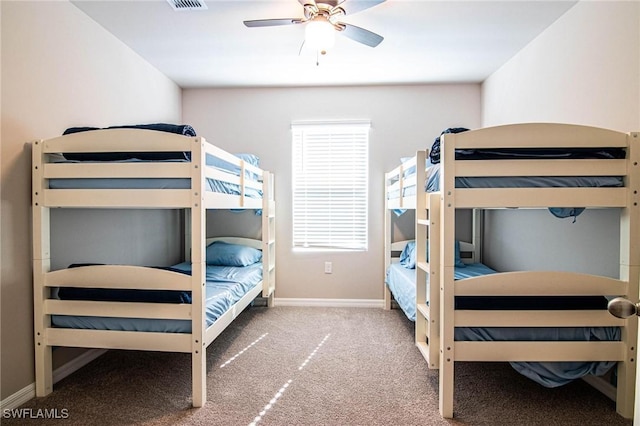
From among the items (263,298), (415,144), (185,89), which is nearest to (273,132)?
(185,89)

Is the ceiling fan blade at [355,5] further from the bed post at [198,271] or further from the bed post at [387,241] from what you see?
the bed post at [387,241]

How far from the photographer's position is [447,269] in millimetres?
1725

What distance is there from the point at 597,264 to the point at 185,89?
3825 mm

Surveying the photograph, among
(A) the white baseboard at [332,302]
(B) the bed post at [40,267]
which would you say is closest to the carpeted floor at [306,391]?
(B) the bed post at [40,267]

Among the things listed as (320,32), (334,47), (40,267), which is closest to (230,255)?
(40,267)

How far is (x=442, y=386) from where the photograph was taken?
5.72 ft

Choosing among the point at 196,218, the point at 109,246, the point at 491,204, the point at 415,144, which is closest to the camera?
the point at 491,204

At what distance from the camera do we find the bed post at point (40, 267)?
1836 mm

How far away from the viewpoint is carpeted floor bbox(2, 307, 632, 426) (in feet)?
5.69

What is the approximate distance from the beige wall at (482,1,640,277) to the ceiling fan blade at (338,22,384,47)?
1.23m

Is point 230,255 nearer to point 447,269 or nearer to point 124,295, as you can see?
point 124,295

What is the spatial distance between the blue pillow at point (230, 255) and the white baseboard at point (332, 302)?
0.57 meters

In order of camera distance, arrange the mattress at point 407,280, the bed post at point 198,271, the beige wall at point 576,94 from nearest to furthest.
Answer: the bed post at point 198,271, the beige wall at point 576,94, the mattress at point 407,280

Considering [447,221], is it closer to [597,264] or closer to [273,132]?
[597,264]
